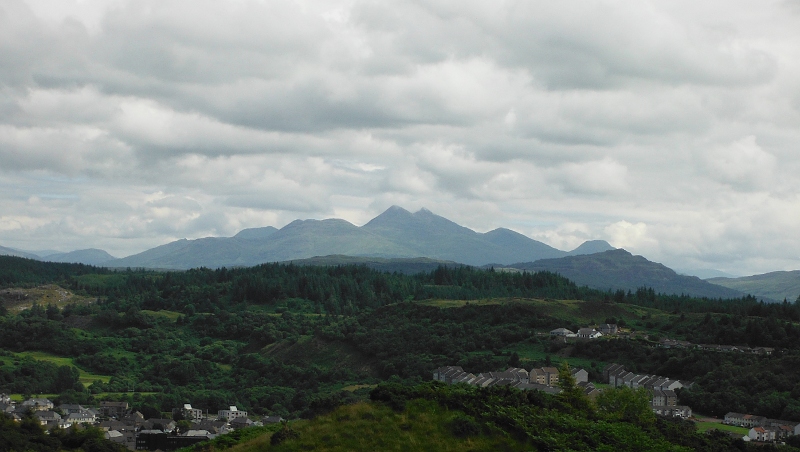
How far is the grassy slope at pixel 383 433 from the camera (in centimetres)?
3092

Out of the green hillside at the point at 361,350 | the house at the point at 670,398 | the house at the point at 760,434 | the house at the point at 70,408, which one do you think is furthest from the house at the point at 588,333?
the house at the point at 70,408

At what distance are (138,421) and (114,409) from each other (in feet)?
43.9

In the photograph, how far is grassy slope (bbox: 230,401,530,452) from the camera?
30922 millimetres

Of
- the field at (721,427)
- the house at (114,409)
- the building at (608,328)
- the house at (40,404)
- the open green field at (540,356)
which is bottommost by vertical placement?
the house at (114,409)

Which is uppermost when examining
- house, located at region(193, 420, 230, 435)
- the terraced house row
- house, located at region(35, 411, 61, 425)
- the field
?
the terraced house row

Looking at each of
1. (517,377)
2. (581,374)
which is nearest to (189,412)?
(517,377)

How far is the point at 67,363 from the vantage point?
14050 centimetres

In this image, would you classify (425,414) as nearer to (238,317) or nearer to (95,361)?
(95,361)

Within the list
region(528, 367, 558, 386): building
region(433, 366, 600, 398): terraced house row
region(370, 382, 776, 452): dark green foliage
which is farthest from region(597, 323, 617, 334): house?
region(370, 382, 776, 452): dark green foliage

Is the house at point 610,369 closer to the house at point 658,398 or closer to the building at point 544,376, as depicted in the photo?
the building at point 544,376

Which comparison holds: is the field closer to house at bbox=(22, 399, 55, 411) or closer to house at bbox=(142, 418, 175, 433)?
house at bbox=(142, 418, 175, 433)

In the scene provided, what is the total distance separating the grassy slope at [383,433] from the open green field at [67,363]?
344 ft

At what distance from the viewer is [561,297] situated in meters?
183

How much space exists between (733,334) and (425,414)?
3872 inches
